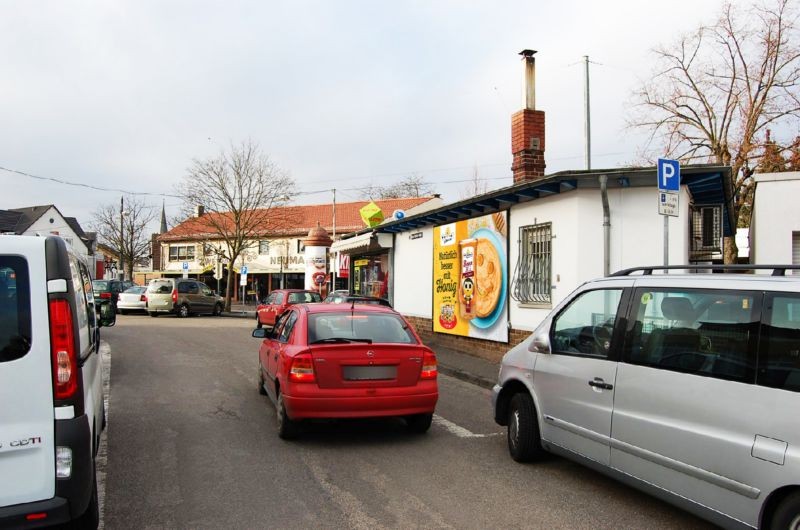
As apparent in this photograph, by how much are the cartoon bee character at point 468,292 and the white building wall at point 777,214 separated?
9590mm

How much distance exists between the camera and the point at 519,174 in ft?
43.6

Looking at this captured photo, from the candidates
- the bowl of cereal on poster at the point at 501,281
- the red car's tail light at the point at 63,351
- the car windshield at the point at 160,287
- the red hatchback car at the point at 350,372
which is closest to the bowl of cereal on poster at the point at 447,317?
the bowl of cereal on poster at the point at 501,281

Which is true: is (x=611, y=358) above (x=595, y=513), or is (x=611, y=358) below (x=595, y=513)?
above

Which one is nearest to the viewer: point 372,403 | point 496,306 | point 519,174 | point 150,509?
point 150,509

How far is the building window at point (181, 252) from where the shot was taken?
57469mm

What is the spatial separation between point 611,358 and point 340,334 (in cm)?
293

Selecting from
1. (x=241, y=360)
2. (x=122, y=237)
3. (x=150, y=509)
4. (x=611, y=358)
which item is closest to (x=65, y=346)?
(x=150, y=509)

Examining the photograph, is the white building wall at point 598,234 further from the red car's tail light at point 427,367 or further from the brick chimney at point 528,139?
the red car's tail light at point 427,367

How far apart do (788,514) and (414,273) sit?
550 inches

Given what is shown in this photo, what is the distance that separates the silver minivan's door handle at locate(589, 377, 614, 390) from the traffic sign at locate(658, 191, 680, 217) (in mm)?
3914

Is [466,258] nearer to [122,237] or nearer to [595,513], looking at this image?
[595,513]

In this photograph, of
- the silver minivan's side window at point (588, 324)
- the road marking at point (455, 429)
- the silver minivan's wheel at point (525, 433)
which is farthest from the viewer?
the road marking at point (455, 429)

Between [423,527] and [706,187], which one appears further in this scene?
[706,187]

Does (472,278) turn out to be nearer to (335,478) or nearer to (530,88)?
(530,88)
